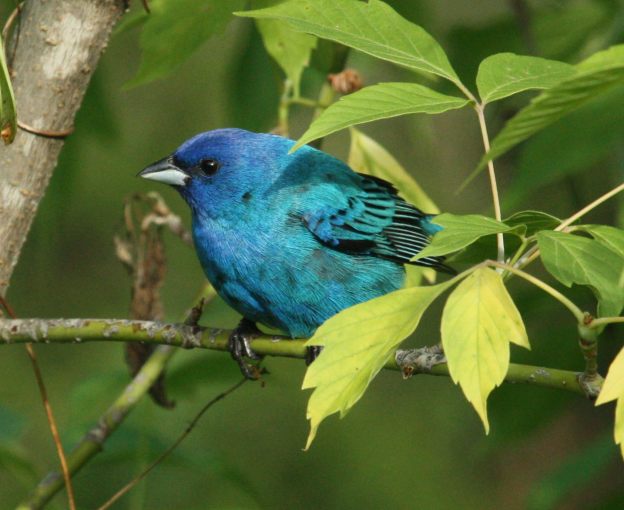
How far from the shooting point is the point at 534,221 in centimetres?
234

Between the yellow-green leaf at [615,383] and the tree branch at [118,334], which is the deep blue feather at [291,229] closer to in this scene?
the tree branch at [118,334]

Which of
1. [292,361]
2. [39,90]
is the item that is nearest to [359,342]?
[39,90]

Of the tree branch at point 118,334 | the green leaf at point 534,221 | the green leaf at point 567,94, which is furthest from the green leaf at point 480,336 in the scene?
the tree branch at point 118,334

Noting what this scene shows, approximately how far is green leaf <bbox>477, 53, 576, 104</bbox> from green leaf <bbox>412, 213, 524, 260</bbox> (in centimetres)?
32

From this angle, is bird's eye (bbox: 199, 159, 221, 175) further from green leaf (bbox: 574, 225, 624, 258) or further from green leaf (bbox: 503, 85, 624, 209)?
green leaf (bbox: 574, 225, 624, 258)

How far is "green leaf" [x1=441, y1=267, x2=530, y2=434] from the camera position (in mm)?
1851

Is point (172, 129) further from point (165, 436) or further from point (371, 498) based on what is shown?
point (165, 436)

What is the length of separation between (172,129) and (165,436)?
15.3 feet

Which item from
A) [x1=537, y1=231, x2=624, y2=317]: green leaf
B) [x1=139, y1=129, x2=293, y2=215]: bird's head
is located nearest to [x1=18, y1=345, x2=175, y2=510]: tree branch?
[x1=139, y1=129, x2=293, y2=215]: bird's head

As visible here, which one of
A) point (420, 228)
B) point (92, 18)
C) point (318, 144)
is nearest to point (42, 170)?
point (92, 18)

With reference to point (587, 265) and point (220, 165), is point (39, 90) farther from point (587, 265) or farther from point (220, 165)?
point (587, 265)

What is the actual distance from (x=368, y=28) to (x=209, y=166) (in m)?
1.97

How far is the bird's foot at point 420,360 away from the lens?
93.6 inches

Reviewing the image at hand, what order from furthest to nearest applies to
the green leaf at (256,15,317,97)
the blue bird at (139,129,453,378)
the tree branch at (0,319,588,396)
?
the blue bird at (139,129,453,378) → the green leaf at (256,15,317,97) → the tree branch at (0,319,588,396)
